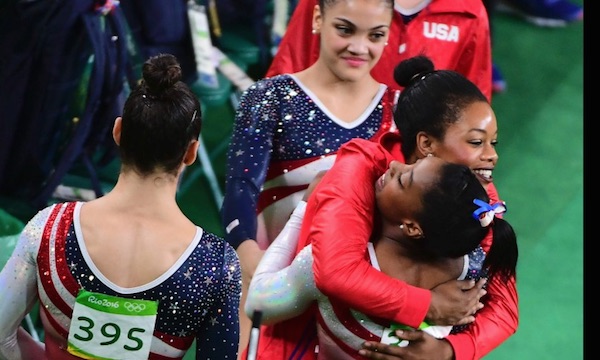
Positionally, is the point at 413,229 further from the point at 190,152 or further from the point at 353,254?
the point at 190,152

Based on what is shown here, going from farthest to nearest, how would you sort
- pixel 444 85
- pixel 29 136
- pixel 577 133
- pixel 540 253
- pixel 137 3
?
pixel 577 133 < pixel 540 253 < pixel 137 3 < pixel 29 136 < pixel 444 85

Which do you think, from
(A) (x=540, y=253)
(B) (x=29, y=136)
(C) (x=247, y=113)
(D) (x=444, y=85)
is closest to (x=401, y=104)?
(D) (x=444, y=85)

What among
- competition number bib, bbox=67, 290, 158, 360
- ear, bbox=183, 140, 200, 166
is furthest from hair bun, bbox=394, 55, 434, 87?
competition number bib, bbox=67, 290, 158, 360

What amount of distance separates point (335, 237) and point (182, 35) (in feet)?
6.34

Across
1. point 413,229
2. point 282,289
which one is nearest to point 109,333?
point 282,289

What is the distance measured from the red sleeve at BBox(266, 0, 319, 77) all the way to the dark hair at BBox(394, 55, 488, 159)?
611mm


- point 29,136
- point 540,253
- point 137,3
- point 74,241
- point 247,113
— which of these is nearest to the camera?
point 74,241

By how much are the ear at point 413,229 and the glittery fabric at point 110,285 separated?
0.28 metres

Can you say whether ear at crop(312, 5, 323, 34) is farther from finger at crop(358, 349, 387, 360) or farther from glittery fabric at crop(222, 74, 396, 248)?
finger at crop(358, 349, 387, 360)

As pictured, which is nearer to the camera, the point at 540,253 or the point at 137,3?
the point at 137,3

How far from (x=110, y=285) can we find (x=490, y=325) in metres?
0.65

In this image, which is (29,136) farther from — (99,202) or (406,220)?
(406,220)

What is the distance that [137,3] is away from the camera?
3352 mm

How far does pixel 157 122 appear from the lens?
161 centimetres
